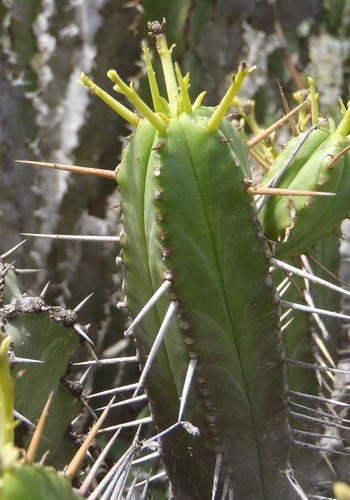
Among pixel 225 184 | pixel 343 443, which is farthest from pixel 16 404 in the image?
pixel 343 443

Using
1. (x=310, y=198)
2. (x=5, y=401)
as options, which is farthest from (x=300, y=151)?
(x=5, y=401)

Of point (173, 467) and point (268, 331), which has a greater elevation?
point (268, 331)

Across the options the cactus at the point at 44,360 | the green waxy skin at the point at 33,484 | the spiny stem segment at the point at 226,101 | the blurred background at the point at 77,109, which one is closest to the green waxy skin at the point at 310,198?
the spiny stem segment at the point at 226,101

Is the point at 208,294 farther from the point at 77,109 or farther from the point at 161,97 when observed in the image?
the point at 77,109

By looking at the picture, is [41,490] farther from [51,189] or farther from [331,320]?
[51,189]

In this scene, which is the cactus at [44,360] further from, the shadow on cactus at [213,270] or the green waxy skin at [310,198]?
the green waxy skin at [310,198]

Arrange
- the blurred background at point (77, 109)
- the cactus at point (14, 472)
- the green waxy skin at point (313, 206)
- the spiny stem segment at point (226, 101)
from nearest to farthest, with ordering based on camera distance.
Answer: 1. the cactus at point (14, 472)
2. the spiny stem segment at point (226, 101)
3. the green waxy skin at point (313, 206)
4. the blurred background at point (77, 109)

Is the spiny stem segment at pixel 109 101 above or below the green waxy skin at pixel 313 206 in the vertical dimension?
above
